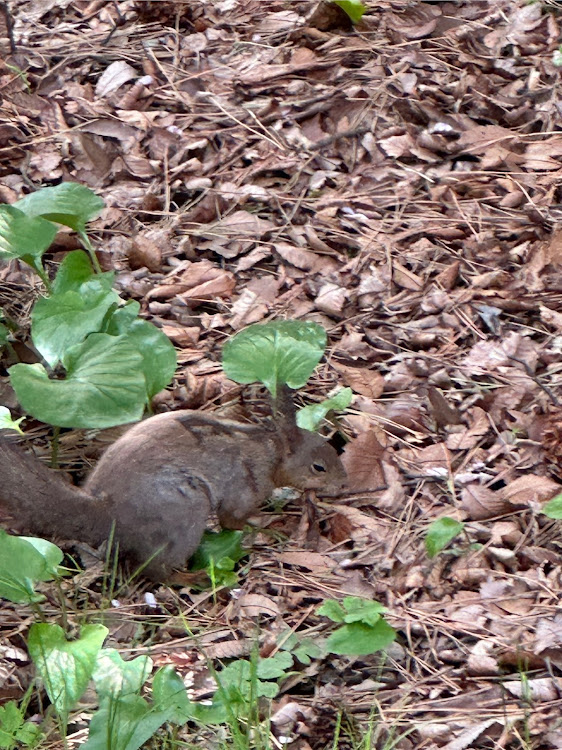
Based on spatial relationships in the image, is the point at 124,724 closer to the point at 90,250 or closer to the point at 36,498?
the point at 36,498

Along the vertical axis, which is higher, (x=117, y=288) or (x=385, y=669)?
(x=117, y=288)

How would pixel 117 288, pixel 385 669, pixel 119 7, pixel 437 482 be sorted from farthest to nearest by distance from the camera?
pixel 119 7
pixel 117 288
pixel 437 482
pixel 385 669

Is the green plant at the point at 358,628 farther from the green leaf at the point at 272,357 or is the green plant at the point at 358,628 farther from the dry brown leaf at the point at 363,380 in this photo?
the dry brown leaf at the point at 363,380

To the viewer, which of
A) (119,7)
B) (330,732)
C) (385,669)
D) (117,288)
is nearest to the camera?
(330,732)

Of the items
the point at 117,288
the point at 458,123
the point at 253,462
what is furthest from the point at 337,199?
the point at 253,462

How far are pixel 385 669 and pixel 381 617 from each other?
0.14 m

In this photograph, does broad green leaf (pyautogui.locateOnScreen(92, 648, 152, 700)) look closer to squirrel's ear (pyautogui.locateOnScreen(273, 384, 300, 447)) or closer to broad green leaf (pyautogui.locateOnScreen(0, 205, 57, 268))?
squirrel's ear (pyautogui.locateOnScreen(273, 384, 300, 447))

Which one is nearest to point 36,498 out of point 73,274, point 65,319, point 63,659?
point 63,659

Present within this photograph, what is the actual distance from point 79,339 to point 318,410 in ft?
2.80

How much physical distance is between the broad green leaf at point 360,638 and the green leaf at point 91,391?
0.85 meters

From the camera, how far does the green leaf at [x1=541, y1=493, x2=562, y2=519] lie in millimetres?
2943

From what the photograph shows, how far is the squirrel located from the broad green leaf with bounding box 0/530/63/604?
255mm

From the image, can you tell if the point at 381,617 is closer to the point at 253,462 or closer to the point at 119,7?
the point at 253,462

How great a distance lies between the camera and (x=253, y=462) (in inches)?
138
